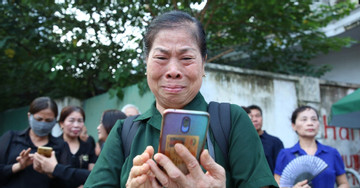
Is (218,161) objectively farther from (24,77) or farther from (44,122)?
(24,77)

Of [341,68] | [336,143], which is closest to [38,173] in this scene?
[336,143]

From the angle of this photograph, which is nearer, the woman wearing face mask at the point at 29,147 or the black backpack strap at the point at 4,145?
the woman wearing face mask at the point at 29,147

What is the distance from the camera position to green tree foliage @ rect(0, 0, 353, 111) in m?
4.85

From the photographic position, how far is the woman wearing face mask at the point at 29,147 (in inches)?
137

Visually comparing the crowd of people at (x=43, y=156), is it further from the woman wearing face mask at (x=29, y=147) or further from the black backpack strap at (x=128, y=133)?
the black backpack strap at (x=128, y=133)

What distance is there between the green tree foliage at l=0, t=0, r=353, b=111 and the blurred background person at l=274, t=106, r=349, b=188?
1.40 m

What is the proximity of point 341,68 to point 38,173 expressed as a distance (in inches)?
347

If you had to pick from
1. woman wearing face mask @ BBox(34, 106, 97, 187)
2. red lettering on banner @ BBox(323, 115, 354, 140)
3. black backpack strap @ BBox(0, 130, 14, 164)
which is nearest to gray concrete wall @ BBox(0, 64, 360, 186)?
red lettering on banner @ BBox(323, 115, 354, 140)

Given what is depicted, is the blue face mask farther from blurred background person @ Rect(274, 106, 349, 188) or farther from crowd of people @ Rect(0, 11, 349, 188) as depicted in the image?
blurred background person @ Rect(274, 106, 349, 188)

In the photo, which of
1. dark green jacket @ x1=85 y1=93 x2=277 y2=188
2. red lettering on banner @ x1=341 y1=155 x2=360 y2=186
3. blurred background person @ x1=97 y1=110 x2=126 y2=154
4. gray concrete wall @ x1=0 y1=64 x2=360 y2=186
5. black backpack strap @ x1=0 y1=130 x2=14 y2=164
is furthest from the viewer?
red lettering on banner @ x1=341 y1=155 x2=360 y2=186

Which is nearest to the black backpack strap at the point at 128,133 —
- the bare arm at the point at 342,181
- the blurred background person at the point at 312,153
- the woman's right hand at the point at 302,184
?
the woman's right hand at the point at 302,184

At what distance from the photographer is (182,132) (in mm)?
1270

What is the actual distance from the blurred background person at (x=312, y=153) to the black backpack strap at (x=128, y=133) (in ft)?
7.55

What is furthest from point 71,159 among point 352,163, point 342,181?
point 352,163
